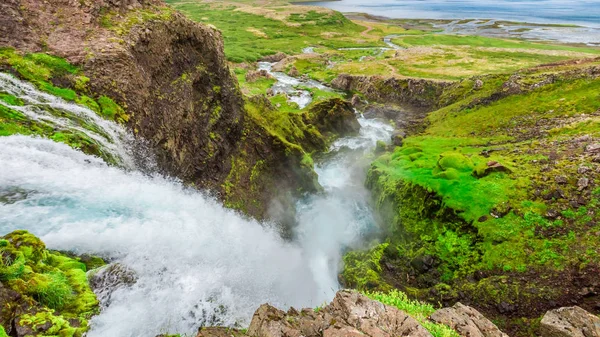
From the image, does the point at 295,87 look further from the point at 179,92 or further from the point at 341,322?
the point at 341,322

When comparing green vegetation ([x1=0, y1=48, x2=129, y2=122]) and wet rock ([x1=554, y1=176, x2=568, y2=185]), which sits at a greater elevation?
green vegetation ([x1=0, y1=48, x2=129, y2=122])

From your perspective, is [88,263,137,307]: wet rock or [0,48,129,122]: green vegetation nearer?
[88,263,137,307]: wet rock

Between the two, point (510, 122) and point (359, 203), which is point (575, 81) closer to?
point (510, 122)

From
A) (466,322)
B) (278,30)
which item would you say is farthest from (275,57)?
(466,322)

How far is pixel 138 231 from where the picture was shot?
11.8 metres

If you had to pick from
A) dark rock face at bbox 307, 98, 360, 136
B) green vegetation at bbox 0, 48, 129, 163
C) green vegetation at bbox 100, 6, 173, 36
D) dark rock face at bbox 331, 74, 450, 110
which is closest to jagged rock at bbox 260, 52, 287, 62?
dark rock face at bbox 331, 74, 450, 110

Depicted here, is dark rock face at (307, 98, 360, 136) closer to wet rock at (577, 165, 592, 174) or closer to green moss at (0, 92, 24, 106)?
wet rock at (577, 165, 592, 174)

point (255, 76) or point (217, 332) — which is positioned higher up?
point (255, 76)

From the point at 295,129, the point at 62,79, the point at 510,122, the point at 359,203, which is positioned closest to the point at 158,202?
the point at 62,79

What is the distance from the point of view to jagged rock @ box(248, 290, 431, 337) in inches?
378

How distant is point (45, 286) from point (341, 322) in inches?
332

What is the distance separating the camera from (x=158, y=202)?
14.4m

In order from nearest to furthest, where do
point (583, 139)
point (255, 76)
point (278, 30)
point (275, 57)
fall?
point (583, 139) < point (255, 76) < point (275, 57) < point (278, 30)

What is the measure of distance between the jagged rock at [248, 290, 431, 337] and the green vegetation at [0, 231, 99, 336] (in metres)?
4.90
